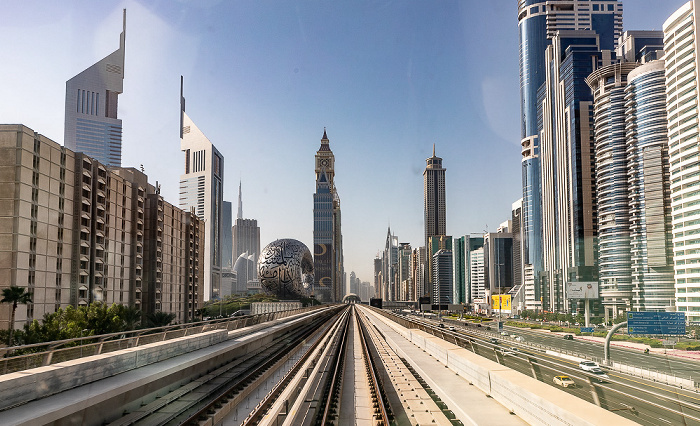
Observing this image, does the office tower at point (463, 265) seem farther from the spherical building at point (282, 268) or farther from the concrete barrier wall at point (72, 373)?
the concrete barrier wall at point (72, 373)

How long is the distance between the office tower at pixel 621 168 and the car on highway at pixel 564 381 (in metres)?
63.6

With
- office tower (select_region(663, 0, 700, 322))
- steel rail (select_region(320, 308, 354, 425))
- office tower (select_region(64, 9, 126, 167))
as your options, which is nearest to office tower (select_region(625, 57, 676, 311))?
office tower (select_region(663, 0, 700, 322))

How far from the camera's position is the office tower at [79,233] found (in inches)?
1153

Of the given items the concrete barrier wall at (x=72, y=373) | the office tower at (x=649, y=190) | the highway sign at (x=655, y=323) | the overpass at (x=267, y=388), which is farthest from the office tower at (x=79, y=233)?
the office tower at (x=649, y=190)

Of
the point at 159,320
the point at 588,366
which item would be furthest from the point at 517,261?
the point at 588,366

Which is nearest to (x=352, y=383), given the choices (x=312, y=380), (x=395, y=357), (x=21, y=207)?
(x=312, y=380)

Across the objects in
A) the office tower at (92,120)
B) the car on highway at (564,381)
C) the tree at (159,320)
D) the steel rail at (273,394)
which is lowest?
the tree at (159,320)

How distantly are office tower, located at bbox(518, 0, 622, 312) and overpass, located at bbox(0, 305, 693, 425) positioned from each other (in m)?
119

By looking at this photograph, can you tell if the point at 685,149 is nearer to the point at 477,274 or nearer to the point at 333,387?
the point at 333,387

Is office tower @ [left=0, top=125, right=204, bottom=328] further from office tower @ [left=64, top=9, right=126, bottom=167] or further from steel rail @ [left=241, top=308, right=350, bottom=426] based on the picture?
office tower @ [left=64, top=9, right=126, bottom=167]

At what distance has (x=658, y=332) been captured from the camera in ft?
77.2

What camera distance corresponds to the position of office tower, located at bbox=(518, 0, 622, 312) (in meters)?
136

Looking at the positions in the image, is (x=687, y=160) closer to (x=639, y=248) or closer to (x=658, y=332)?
(x=658, y=332)

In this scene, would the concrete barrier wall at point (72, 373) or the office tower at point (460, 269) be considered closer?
the concrete barrier wall at point (72, 373)
